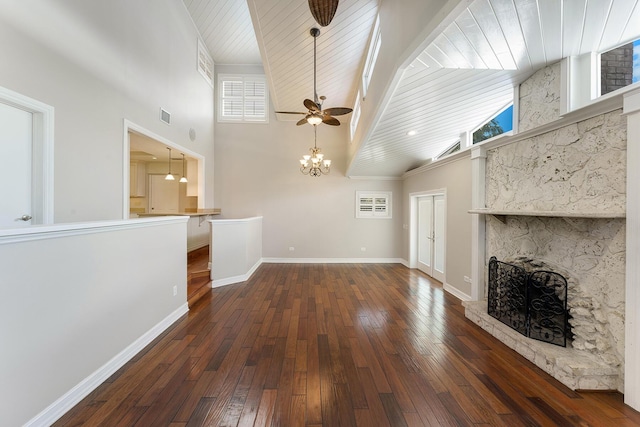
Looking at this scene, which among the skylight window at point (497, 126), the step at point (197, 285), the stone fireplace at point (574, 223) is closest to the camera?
the stone fireplace at point (574, 223)

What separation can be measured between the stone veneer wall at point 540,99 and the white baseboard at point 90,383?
4880 mm

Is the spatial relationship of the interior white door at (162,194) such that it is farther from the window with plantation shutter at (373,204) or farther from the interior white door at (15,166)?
the window with plantation shutter at (373,204)

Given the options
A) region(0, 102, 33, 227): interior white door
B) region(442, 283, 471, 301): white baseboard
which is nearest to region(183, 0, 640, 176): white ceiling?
region(442, 283, 471, 301): white baseboard

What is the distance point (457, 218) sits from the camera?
4.30 meters

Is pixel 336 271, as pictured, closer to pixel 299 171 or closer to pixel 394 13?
pixel 299 171

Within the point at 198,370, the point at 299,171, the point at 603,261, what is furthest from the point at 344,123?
the point at 198,370

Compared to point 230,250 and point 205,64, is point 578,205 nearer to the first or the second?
point 230,250

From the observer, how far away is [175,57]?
15.7 feet

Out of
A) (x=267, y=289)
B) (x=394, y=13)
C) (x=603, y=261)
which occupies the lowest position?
(x=267, y=289)

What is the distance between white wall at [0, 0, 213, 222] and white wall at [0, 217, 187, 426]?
1148mm

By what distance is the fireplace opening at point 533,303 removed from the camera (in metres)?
2.38

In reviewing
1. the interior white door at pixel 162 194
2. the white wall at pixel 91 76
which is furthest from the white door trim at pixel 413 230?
the interior white door at pixel 162 194

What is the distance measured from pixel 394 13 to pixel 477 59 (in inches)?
50.3

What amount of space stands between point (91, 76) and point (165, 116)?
1.46 metres
